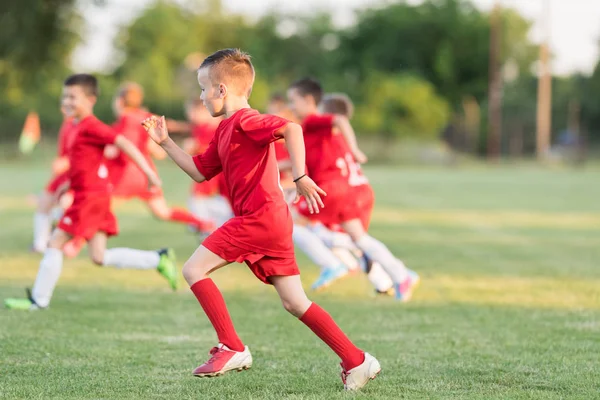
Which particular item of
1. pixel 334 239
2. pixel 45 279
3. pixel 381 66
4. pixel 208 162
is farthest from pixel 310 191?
pixel 381 66

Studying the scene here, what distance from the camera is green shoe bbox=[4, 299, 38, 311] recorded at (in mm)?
7219

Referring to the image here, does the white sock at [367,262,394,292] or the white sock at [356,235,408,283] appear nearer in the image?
the white sock at [356,235,408,283]

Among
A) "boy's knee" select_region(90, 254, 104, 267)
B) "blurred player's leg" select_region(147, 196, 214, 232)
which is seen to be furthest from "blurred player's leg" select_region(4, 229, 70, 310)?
"blurred player's leg" select_region(147, 196, 214, 232)

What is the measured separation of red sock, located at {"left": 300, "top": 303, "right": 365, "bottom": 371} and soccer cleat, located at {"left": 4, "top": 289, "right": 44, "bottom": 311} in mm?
2998

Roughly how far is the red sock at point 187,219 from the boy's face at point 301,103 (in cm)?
456

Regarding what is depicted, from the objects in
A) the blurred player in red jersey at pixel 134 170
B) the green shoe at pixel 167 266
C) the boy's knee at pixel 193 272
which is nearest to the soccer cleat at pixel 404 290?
the green shoe at pixel 167 266

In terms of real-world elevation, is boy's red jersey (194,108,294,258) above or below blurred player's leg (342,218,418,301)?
above

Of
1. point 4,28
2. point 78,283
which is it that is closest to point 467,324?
point 78,283

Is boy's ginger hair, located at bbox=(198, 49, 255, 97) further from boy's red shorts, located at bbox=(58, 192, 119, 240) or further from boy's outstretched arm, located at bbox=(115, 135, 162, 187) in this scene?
boy's red shorts, located at bbox=(58, 192, 119, 240)

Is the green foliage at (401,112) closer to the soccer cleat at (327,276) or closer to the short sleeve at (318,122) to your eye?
the soccer cleat at (327,276)

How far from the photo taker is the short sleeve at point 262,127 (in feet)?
15.7

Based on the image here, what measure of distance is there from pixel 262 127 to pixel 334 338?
1.05 m

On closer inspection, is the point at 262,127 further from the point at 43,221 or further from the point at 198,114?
the point at 198,114

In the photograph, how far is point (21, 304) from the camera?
726 centimetres
